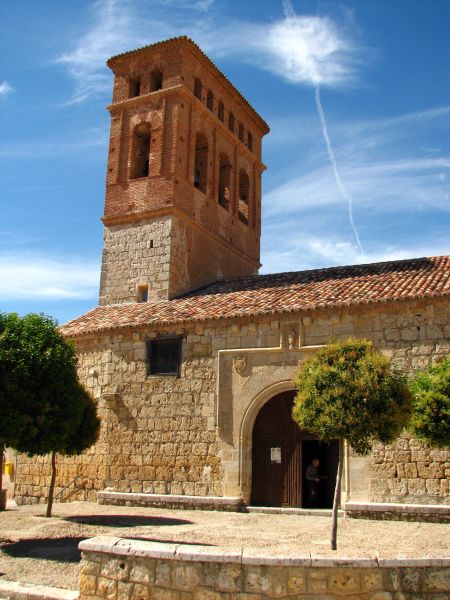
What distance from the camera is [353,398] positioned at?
27.4 feet

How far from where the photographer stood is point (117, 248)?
20031 mm

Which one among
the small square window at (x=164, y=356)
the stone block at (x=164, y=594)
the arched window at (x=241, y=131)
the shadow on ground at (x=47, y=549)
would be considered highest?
the arched window at (x=241, y=131)

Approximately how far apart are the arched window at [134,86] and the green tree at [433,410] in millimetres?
15547

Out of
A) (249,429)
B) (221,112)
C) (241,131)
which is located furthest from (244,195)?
(249,429)

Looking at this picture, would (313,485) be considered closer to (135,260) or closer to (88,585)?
(88,585)

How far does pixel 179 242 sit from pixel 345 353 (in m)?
11.3

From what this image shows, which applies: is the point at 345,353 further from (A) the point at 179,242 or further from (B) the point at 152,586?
(A) the point at 179,242

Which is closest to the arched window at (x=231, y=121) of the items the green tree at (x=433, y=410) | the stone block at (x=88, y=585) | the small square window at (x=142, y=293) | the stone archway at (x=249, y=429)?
the small square window at (x=142, y=293)

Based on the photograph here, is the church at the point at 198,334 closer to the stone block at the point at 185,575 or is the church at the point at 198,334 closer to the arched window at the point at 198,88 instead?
the arched window at the point at 198,88

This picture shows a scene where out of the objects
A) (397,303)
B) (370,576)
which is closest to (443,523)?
(397,303)

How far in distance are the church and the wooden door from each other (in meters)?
0.03

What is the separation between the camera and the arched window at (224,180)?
22250mm

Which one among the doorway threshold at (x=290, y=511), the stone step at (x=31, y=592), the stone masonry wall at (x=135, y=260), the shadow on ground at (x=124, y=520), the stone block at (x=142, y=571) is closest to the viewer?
the stone block at (x=142, y=571)

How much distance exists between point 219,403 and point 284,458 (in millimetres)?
1940
